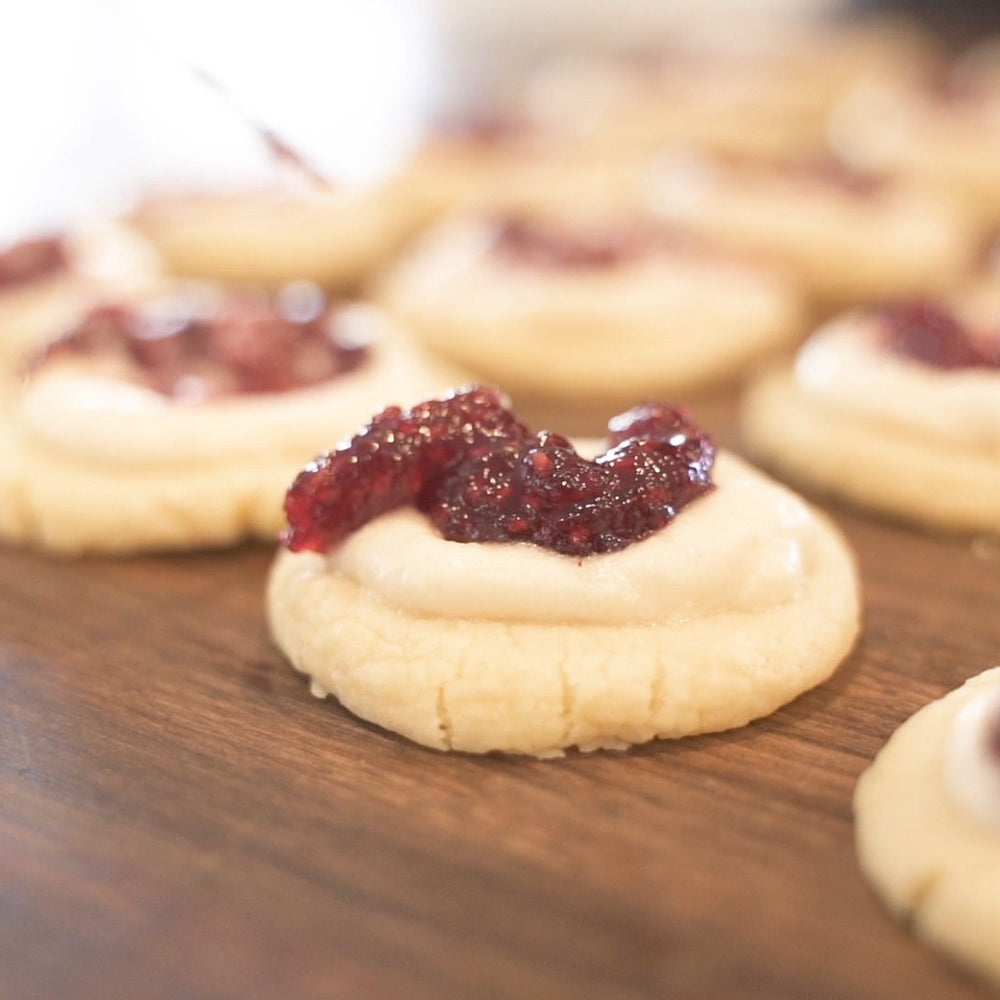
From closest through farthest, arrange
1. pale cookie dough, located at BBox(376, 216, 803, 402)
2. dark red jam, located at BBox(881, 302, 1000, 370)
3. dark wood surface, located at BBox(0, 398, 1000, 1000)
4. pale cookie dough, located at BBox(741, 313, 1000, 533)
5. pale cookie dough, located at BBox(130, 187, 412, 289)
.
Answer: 1. dark wood surface, located at BBox(0, 398, 1000, 1000)
2. pale cookie dough, located at BBox(741, 313, 1000, 533)
3. dark red jam, located at BBox(881, 302, 1000, 370)
4. pale cookie dough, located at BBox(376, 216, 803, 402)
5. pale cookie dough, located at BBox(130, 187, 412, 289)

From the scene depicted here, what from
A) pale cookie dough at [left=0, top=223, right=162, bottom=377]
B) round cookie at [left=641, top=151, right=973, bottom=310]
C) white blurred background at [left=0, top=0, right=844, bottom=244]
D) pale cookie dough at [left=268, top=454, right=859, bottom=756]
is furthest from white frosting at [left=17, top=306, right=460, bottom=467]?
round cookie at [left=641, top=151, right=973, bottom=310]

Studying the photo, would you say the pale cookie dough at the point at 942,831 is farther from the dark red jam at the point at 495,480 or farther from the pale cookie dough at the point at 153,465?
the pale cookie dough at the point at 153,465

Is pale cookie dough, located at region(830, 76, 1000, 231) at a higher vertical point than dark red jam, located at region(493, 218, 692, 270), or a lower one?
lower

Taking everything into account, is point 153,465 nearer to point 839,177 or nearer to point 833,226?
point 833,226

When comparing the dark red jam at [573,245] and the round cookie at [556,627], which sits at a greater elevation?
the round cookie at [556,627]

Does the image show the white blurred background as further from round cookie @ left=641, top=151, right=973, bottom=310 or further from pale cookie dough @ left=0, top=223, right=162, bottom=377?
round cookie @ left=641, top=151, right=973, bottom=310

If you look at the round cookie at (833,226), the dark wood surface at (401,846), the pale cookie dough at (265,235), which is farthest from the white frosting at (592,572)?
the pale cookie dough at (265,235)

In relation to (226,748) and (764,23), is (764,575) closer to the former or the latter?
(226,748)
